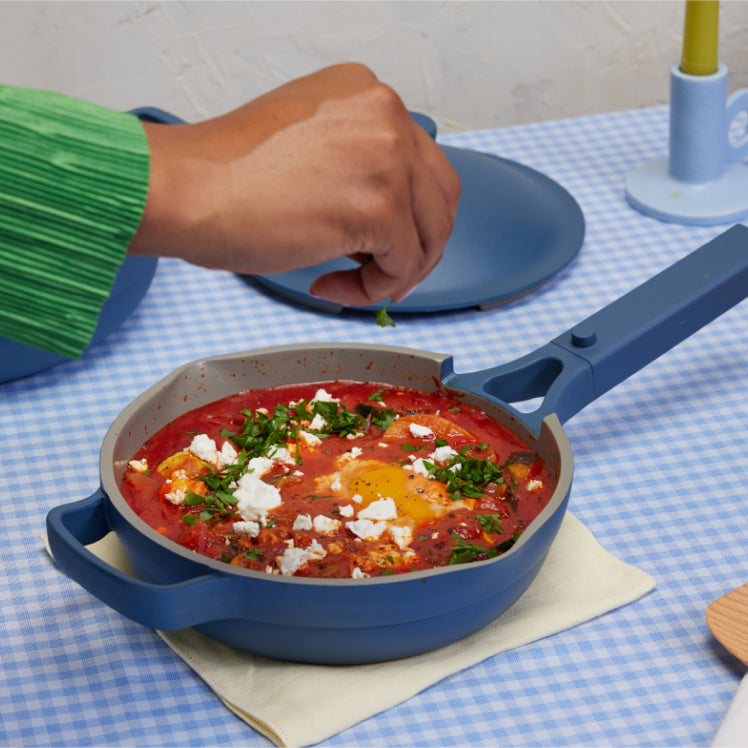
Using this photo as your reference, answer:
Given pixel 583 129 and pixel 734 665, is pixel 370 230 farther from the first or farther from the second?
pixel 583 129

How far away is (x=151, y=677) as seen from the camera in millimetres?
1147

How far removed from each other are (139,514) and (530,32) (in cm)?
264

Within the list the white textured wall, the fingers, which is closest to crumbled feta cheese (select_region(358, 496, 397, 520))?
the fingers

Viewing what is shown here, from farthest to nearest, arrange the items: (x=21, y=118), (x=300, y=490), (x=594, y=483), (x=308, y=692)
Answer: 1. (x=594, y=483)
2. (x=300, y=490)
3. (x=308, y=692)
4. (x=21, y=118)

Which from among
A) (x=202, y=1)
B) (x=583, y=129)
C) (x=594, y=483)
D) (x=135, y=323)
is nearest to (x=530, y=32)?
(x=202, y=1)

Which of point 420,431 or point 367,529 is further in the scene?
point 420,431

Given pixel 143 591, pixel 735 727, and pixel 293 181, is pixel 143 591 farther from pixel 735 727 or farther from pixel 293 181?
pixel 735 727

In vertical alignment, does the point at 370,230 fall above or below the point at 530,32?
above

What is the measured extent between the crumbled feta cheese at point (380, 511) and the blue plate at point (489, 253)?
570 mm

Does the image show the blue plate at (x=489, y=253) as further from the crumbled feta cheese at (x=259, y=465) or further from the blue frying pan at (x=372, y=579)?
the crumbled feta cheese at (x=259, y=465)

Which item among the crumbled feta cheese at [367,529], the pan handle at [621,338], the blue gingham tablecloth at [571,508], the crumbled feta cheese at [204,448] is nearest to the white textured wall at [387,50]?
the blue gingham tablecloth at [571,508]

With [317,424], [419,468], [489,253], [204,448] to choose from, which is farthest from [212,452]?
[489,253]

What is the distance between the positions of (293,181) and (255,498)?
1.27 ft

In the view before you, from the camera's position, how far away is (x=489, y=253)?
1776 millimetres
